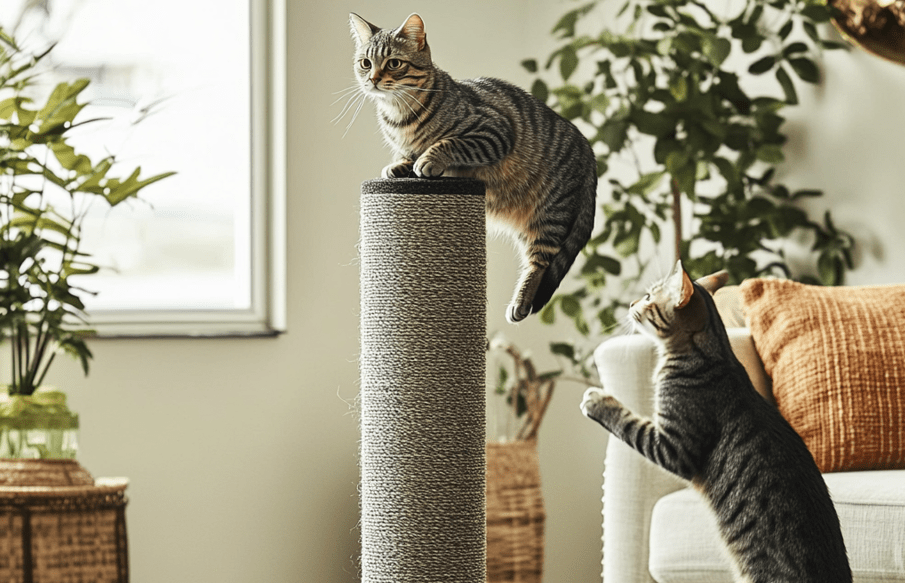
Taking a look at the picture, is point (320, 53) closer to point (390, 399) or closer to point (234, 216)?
point (234, 216)

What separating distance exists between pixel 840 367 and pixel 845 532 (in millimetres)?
342

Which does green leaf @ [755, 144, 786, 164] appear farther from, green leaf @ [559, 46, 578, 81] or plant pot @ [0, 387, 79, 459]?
plant pot @ [0, 387, 79, 459]

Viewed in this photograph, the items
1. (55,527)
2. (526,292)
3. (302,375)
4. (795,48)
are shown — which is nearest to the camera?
(526,292)

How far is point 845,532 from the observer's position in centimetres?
144

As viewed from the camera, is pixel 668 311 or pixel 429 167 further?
pixel 668 311

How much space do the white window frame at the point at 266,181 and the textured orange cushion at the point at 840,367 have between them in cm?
131

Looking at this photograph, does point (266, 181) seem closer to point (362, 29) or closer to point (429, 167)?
point (362, 29)

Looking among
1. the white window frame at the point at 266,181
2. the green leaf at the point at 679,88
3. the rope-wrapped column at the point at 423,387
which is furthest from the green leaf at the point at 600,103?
the rope-wrapped column at the point at 423,387

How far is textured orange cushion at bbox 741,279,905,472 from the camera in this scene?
1.64 meters

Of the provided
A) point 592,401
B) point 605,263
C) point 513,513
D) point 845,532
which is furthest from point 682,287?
point 513,513

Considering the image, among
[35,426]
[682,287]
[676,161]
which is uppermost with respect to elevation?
[676,161]

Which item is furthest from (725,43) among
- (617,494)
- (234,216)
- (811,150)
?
(234,216)

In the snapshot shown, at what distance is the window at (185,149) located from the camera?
234 cm

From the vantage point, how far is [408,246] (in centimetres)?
117
